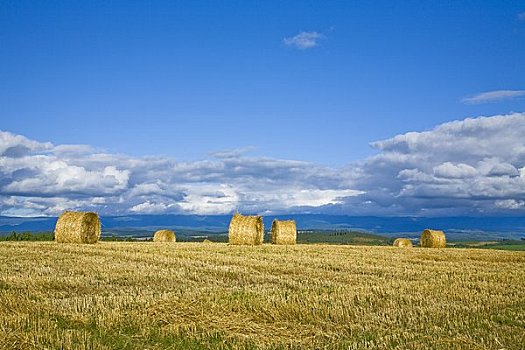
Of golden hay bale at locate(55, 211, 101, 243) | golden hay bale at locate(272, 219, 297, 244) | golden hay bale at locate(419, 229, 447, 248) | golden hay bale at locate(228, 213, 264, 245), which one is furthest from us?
golden hay bale at locate(419, 229, 447, 248)

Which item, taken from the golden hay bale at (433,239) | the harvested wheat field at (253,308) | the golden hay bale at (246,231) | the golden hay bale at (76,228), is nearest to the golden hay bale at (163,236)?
the golden hay bale at (76,228)

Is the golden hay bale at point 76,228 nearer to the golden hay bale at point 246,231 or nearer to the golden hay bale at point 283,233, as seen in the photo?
the golden hay bale at point 246,231

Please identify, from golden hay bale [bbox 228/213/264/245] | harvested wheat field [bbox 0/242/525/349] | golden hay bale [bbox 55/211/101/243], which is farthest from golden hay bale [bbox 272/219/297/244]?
harvested wheat field [bbox 0/242/525/349]

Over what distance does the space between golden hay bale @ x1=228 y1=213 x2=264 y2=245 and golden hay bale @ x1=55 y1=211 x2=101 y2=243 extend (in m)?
7.02

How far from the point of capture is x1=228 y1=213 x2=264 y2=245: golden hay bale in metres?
30.7

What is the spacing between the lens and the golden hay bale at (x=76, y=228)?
29.4 metres

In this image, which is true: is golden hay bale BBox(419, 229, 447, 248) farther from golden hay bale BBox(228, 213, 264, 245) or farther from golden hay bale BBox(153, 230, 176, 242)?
golden hay bale BBox(153, 230, 176, 242)

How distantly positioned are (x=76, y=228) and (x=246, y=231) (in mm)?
8568

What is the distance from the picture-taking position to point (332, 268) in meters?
18.3

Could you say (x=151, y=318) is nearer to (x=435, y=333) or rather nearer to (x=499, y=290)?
(x=435, y=333)

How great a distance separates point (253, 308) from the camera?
1018 centimetres

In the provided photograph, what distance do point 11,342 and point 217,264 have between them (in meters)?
11.0

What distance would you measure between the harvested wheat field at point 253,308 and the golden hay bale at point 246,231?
13.6m

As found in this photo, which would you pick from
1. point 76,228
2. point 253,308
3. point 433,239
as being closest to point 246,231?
point 76,228
